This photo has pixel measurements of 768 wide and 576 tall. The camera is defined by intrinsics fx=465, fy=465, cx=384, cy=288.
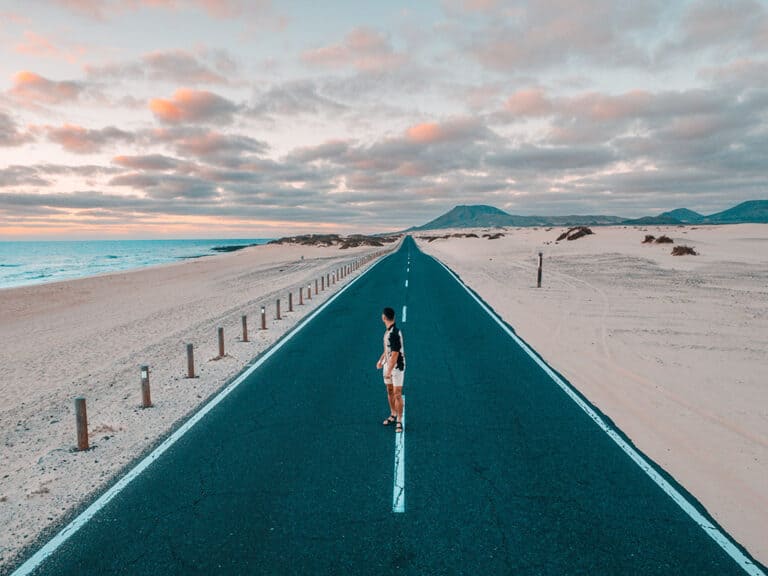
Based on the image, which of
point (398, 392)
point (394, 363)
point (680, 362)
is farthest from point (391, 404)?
point (680, 362)

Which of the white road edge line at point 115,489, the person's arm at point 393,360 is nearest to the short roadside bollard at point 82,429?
the white road edge line at point 115,489

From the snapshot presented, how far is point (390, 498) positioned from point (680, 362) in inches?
352

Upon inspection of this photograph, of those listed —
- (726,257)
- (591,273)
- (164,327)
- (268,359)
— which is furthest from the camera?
(726,257)

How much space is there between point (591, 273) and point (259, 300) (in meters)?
21.5

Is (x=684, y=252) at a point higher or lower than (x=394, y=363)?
higher

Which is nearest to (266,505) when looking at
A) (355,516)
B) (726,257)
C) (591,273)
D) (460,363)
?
(355,516)

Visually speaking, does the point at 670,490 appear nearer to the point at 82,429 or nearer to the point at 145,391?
the point at 82,429

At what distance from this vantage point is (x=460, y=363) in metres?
11.0

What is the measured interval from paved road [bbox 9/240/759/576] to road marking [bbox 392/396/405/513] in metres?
0.07

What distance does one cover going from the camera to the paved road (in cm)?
430

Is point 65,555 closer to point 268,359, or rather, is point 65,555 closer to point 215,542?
point 215,542

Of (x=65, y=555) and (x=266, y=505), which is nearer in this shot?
(x=65, y=555)

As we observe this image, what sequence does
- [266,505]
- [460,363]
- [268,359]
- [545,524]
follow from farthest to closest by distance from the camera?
[268,359]
[460,363]
[266,505]
[545,524]

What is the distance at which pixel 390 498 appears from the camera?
5277mm
